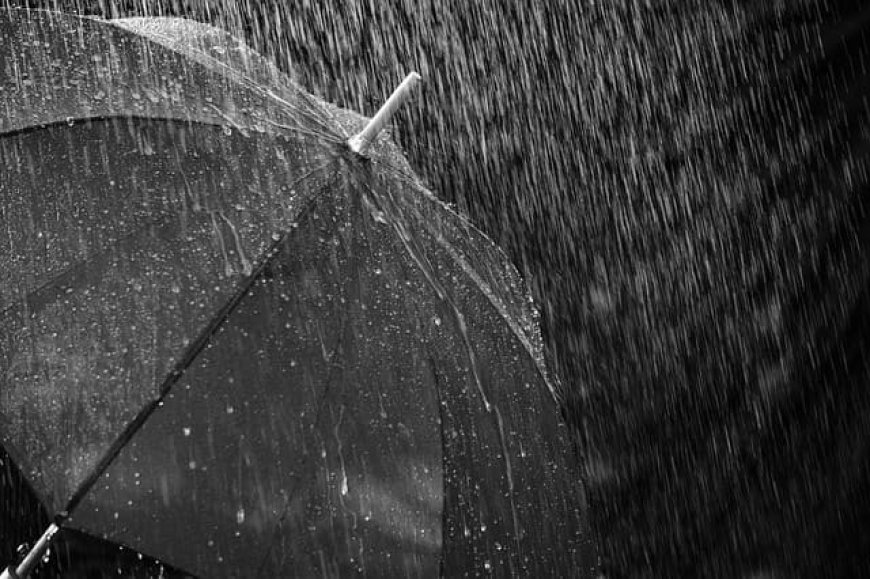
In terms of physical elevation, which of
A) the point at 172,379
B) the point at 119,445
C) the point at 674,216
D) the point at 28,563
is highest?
the point at 674,216

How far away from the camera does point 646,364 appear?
3287mm

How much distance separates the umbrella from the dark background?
148 centimetres

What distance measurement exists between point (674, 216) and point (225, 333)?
205cm

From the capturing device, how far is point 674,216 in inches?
129

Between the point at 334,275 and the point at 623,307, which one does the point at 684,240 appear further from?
the point at 334,275

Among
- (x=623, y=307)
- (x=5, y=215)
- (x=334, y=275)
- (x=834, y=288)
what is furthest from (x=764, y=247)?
(x=5, y=215)

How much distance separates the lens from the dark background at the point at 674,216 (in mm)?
2941

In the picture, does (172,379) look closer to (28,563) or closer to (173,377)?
(173,377)

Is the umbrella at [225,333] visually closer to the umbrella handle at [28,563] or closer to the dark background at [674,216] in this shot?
the umbrella handle at [28,563]

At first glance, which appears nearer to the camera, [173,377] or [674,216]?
[173,377]

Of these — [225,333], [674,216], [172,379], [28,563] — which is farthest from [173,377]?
[674,216]

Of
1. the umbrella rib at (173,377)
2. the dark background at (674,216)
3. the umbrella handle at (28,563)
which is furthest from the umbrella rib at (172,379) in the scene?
the dark background at (674,216)

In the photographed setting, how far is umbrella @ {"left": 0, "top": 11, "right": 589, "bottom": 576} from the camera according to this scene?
158 cm

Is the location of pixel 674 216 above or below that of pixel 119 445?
above
